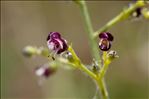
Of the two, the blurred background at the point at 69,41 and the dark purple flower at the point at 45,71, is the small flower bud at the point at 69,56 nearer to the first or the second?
the dark purple flower at the point at 45,71

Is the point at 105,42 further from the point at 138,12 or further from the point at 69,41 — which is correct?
the point at 69,41

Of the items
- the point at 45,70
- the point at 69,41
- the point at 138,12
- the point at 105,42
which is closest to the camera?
the point at 105,42

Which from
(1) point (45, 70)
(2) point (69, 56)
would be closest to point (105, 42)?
(2) point (69, 56)

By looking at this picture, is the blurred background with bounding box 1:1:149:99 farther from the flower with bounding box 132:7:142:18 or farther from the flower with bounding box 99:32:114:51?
the flower with bounding box 99:32:114:51

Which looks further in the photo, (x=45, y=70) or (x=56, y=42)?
(x=45, y=70)

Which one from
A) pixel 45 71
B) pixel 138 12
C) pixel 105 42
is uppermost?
pixel 138 12

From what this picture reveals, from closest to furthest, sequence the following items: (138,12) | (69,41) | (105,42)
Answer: (105,42)
(138,12)
(69,41)

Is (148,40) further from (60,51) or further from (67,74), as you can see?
(60,51)

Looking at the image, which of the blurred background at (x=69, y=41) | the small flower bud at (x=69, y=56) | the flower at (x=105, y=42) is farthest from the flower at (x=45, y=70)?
the blurred background at (x=69, y=41)

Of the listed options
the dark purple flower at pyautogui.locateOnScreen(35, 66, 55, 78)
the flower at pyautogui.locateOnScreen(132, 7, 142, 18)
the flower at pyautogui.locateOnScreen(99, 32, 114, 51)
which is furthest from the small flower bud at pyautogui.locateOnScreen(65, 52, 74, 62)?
the dark purple flower at pyautogui.locateOnScreen(35, 66, 55, 78)
